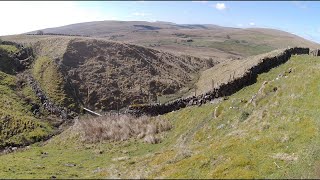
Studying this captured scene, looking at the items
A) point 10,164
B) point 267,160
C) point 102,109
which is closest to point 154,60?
point 102,109

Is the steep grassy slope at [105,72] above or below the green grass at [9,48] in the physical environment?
below

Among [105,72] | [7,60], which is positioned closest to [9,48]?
[7,60]

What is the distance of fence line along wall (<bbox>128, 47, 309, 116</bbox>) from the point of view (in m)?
64.2

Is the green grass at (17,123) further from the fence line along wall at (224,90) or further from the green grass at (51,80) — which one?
the fence line along wall at (224,90)

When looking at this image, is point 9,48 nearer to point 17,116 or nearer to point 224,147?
point 17,116

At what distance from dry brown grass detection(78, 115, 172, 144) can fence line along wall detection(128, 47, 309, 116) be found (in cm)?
372

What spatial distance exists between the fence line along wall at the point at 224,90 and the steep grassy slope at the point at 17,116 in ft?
63.8

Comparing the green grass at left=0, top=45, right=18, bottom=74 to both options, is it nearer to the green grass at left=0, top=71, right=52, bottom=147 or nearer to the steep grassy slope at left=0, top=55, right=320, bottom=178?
the green grass at left=0, top=71, right=52, bottom=147

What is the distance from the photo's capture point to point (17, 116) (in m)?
74.3

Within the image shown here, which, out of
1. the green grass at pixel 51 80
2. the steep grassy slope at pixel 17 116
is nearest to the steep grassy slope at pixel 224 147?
the steep grassy slope at pixel 17 116

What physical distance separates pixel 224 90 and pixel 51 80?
5361 centimetres

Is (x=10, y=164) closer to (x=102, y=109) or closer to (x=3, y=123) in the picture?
(x=3, y=123)

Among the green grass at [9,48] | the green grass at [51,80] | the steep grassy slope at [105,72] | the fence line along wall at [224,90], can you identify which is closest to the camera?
the fence line along wall at [224,90]

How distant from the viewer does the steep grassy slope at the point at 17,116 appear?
222ft
